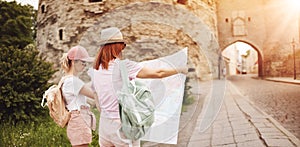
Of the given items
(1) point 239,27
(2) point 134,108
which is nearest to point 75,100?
(2) point 134,108

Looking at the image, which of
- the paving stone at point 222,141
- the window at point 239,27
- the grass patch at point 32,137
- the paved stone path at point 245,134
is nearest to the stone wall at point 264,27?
the window at point 239,27

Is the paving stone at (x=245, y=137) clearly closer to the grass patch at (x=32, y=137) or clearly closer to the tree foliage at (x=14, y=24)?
the grass patch at (x=32, y=137)

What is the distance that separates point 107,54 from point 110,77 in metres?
0.11

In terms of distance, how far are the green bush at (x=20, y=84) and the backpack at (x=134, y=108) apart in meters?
3.10

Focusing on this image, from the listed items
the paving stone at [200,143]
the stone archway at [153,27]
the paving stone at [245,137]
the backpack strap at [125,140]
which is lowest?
the paving stone at [200,143]

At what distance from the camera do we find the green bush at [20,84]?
4008 mm

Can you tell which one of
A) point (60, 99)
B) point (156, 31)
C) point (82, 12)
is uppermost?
point (82, 12)

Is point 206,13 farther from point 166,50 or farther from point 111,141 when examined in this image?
point 111,141

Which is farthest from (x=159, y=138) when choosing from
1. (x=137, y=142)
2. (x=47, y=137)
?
(x=47, y=137)

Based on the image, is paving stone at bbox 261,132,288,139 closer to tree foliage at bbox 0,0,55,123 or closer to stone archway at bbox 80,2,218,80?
tree foliage at bbox 0,0,55,123

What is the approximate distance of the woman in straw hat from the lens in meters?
1.33

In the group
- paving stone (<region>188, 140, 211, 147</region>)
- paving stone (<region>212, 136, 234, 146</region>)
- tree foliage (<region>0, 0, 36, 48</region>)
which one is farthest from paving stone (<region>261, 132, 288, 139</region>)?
tree foliage (<region>0, 0, 36, 48</region>)

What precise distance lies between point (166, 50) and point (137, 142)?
7.03 meters

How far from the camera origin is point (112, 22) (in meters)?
7.50
